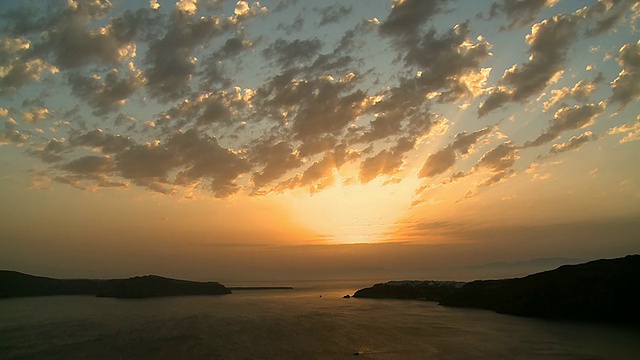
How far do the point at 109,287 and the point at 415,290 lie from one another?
142 m

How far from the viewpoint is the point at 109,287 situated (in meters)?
188

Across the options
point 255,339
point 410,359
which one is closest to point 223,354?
point 255,339

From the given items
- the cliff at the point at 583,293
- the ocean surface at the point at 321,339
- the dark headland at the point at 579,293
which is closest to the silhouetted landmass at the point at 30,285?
the ocean surface at the point at 321,339

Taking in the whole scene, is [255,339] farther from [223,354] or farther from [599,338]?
[599,338]

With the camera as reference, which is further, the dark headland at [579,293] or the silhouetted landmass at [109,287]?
the silhouetted landmass at [109,287]

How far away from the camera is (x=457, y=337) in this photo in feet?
168

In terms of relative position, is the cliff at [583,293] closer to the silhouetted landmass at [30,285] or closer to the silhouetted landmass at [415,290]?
the silhouetted landmass at [415,290]

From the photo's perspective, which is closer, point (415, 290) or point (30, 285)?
point (415, 290)

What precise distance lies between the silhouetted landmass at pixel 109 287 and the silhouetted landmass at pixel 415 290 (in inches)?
→ 3504

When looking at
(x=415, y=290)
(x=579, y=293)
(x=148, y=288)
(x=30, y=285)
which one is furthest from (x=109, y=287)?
(x=579, y=293)

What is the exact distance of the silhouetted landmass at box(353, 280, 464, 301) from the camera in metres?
125

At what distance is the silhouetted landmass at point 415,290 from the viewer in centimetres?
12538

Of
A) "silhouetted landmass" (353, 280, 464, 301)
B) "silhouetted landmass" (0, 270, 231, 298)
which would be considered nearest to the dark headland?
"silhouetted landmass" (353, 280, 464, 301)

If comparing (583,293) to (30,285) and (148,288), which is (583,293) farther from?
(30,285)
